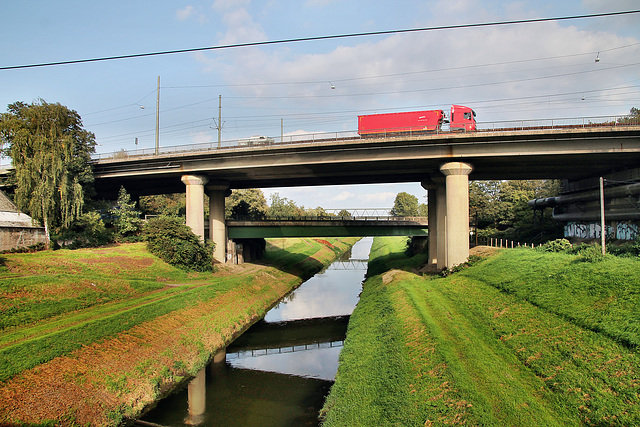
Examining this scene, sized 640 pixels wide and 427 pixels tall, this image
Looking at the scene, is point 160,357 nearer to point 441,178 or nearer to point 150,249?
point 150,249

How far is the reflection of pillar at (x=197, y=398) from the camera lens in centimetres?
1781

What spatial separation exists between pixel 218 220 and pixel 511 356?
4715 cm

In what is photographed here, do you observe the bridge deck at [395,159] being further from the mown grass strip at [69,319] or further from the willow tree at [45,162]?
the mown grass strip at [69,319]

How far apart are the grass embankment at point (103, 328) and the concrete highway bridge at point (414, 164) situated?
14064mm

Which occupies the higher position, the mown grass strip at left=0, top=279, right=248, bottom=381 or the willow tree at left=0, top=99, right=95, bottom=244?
the willow tree at left=0, top=99, right=95, bottom=244

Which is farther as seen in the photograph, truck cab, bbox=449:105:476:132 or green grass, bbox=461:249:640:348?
truck cab, bbox=449:105:476:132

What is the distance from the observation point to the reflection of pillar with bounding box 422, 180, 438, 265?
50.7 meters

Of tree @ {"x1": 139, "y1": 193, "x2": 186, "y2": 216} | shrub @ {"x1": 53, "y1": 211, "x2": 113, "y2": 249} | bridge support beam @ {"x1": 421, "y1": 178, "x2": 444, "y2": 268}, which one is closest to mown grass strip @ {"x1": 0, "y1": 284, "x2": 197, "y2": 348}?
shrub @ {"x1": 53, "y1": 211, "x2": 113, "y2": 249}

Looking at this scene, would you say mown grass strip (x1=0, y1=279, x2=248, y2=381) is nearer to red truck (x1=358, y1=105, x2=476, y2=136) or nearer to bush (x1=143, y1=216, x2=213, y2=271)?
bush (x1=143, y1=216, x2=213, y2=271)

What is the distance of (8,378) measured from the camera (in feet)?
51.6

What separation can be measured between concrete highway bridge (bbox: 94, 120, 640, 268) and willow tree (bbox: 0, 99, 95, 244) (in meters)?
8.34

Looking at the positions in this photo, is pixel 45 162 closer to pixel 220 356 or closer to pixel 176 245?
pixel 176 245

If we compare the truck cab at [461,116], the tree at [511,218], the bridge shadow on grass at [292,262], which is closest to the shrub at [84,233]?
the bridge shadow on grass at [292,262]

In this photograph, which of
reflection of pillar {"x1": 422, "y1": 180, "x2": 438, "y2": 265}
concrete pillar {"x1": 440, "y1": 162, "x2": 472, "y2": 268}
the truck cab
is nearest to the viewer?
concrete pillar {"x1": 440, "y1": 162, "x2": 472, "y2": 268}
